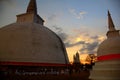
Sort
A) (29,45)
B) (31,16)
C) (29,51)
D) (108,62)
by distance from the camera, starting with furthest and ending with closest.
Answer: (31,16)
(29,45)
(29,51)
(108,62)

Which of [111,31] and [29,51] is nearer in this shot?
[29,51]

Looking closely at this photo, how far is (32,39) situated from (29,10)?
5403 millimetres

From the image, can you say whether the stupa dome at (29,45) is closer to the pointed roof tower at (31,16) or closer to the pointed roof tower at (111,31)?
the pointed roof tower at (31,16)

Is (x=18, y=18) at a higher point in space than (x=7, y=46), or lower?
higher

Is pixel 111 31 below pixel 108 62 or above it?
above

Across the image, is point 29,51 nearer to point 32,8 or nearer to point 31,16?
point 31,16

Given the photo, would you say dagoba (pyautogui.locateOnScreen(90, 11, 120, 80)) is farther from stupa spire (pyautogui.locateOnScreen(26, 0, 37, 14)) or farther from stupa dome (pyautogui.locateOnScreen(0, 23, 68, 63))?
stupa spire (pyautogui.locateOnScreen(26, 0, 37, 14))

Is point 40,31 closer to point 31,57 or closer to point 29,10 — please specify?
point 31,57

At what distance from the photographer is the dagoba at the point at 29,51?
7.90m

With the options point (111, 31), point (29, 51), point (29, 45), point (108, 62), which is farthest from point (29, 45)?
point (111, 31)

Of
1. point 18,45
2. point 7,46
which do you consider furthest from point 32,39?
point 7,46

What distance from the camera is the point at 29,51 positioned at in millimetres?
8477

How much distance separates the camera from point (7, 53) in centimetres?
840

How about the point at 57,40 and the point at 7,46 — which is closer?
→ the point at 7,46
